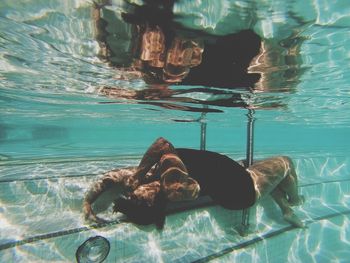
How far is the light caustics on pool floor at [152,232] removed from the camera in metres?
5.09

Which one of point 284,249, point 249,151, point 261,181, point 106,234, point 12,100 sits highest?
point 12,100

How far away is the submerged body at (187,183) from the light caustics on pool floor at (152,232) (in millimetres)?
533

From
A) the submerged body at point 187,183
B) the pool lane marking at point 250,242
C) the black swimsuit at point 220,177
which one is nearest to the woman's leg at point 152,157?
the submerged body at point 187,183

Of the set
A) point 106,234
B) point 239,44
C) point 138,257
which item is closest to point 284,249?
point 138,257

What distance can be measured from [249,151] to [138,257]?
14.5ft

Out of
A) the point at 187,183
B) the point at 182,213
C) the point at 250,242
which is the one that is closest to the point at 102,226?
the point at 182,213

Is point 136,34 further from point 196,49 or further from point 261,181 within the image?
point 261,181

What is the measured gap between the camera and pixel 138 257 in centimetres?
518

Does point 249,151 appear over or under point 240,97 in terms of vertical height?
under

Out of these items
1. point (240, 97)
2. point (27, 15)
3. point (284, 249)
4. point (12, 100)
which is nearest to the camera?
point (27, 15)

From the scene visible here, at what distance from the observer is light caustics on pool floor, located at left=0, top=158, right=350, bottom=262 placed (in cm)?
509

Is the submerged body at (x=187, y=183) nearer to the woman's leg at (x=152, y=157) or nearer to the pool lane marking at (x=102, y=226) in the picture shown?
the woman's leg at (x=152, y=157)

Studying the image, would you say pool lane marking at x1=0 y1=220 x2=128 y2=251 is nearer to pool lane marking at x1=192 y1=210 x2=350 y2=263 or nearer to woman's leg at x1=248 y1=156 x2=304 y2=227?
pool lane marking at x1=192 y1=210 x2=350 y2=263

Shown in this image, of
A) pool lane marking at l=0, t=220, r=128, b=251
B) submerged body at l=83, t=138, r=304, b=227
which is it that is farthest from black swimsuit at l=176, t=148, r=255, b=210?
pool lane marking at l=0, t=220, r=128, b=251
